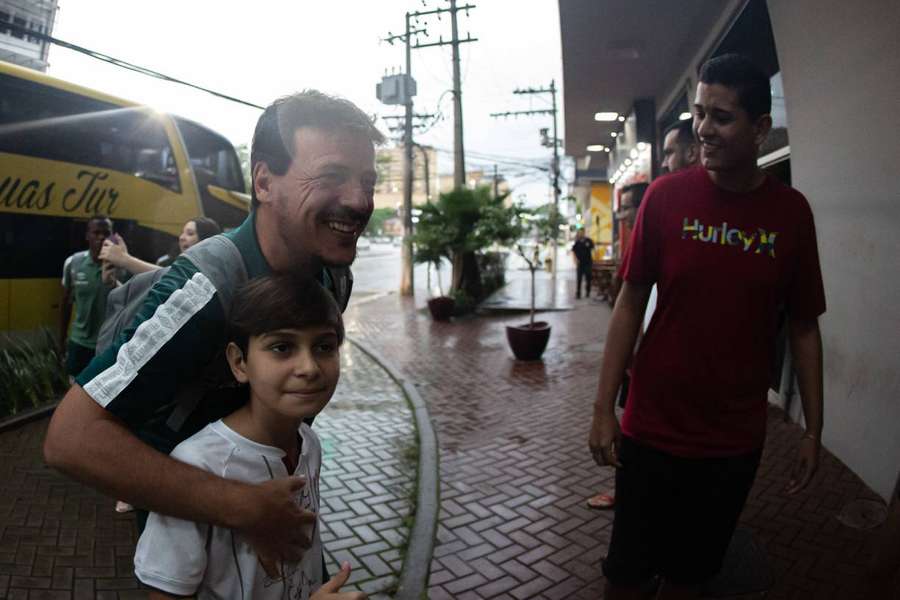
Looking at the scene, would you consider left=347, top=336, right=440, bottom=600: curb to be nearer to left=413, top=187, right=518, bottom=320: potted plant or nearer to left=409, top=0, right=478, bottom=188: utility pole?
left=413, top=187, right=518, bottom=320: potted plant

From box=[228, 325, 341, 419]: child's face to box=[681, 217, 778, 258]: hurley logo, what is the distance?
4.32 feet

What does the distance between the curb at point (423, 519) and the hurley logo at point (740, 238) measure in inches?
93.4

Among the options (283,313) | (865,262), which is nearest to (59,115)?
(283,313)

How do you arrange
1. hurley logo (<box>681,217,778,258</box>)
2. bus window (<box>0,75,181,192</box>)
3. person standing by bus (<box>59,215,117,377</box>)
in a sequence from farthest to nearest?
bus window (<box>0,75,181,192</box>)
person standing by bus (<box>59,215,117,377</box>)
hurley logo (<box>681,217,778,258</box>)

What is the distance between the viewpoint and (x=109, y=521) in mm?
3914

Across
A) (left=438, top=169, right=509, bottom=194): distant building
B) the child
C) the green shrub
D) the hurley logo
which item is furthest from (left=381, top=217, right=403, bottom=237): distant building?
the child

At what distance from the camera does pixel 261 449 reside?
1.21m

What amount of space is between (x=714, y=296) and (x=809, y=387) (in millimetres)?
555

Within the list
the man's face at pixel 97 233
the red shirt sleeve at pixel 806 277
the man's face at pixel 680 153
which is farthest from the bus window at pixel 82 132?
the red shirt sleeve at pixel 806 277

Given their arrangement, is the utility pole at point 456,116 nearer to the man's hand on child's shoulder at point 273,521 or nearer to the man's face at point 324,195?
the man's face at point 324,195

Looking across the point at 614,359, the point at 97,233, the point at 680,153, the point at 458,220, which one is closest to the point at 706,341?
the point at 614,359

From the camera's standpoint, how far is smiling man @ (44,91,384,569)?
1039 millimetres

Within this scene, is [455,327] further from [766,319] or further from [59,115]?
[766,319]

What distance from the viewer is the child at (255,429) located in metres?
1.10
